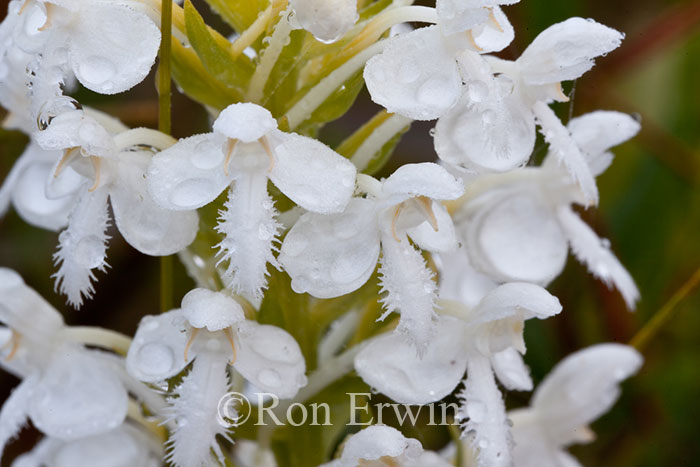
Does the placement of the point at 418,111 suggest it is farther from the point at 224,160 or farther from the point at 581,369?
the point at 581,369

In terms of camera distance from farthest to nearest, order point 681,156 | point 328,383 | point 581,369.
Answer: point 681,156 < point 581,369 < point 328,383

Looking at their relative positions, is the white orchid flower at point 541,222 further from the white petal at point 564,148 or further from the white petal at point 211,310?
the white petal at point 211,310

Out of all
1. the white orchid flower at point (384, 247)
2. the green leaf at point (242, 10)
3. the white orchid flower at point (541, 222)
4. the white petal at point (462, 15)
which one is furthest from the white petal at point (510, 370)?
the green leaf at point (242, 10)

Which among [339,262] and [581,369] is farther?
[581,369]

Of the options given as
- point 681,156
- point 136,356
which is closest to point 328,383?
point 136,356

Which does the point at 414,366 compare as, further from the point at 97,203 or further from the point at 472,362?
Answer: the point at 97,203

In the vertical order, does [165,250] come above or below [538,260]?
above

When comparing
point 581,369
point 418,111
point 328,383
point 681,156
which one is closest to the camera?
point 418,111

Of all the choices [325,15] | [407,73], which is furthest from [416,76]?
[325,15]
